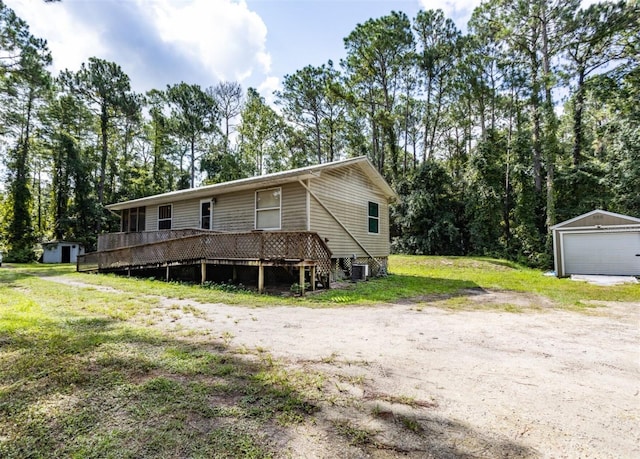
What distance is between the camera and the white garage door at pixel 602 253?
12.8m

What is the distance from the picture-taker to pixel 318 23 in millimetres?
12461

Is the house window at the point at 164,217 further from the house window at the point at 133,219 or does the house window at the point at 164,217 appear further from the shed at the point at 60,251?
the shed at the point at 60,251

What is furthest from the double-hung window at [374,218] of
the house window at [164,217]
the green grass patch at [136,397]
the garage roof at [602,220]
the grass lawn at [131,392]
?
the green grass patch at [136,397]

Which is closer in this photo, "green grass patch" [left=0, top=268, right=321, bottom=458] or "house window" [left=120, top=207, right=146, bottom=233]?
"green grass patch" [left=0, top=268, right=321, bottom=458]

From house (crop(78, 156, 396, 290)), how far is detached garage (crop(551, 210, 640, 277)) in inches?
324

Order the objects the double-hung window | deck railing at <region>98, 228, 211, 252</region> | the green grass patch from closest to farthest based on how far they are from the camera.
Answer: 1. the green grass patch
2. deck railing at <region>98, 228, 211, 252</region>
3. the double-hung window

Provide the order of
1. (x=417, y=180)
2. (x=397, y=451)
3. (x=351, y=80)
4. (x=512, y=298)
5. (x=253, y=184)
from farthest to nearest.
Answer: (x=351, y=80)
(x=417, y=180)
(x=253, y=184)
(x=512, y=298)
(x=397, y=451)

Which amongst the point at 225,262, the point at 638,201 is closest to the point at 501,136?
the point at 638,201

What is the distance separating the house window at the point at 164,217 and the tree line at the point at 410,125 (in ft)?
27.1

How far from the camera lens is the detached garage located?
42.1ft

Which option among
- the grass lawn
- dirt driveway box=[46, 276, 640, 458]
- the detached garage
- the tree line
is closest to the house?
dirt driveway box=[46, 276, 640, 458]

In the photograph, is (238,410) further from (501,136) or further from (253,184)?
(501,136)

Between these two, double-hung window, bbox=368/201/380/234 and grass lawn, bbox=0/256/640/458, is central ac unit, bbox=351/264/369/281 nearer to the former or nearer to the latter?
double-hung window, bbox=368/201/380/234

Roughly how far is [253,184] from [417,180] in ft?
52.0
